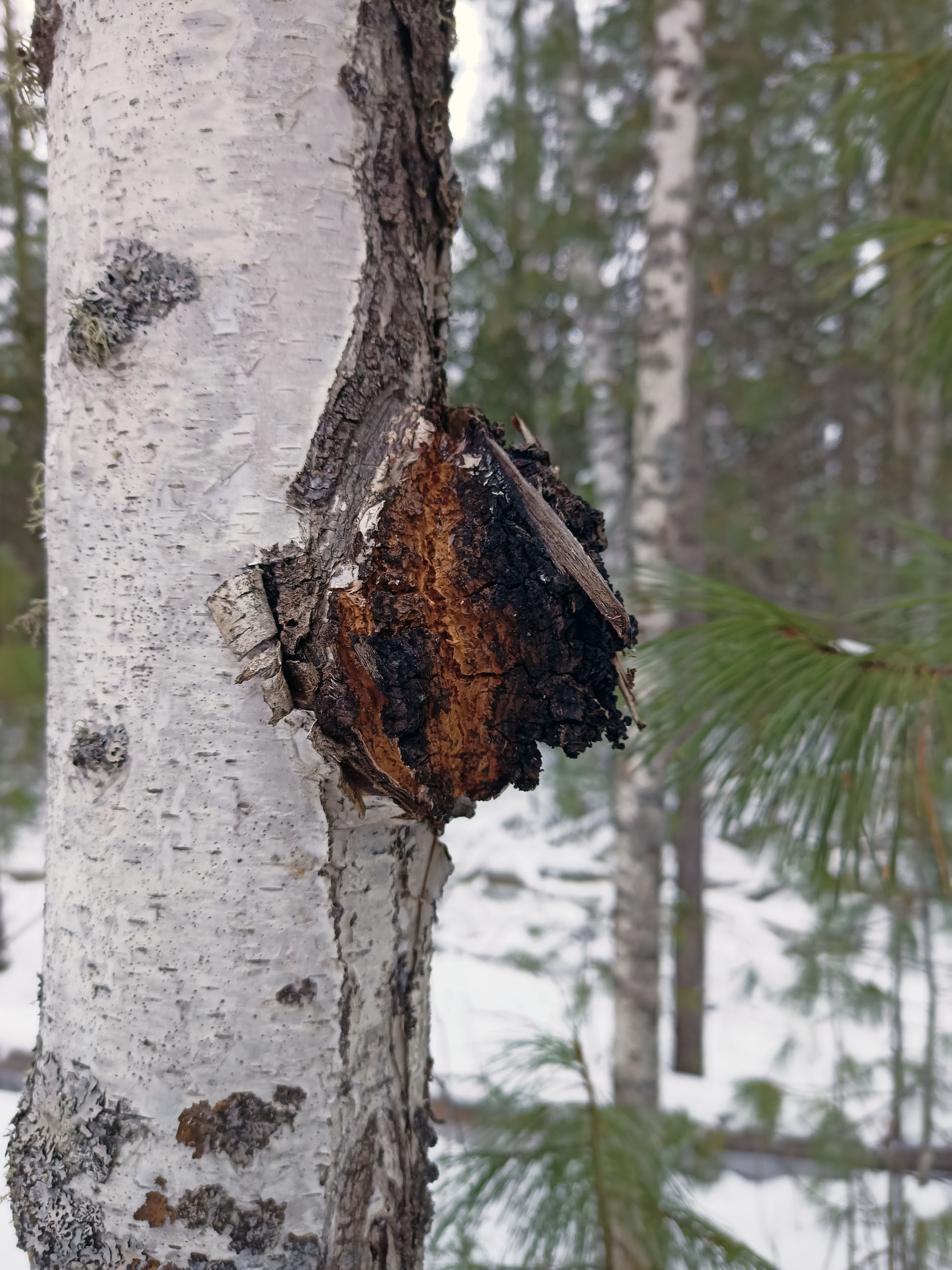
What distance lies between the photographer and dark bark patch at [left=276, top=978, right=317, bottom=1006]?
0.55m

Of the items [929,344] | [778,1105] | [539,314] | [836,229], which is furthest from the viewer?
[836,229]

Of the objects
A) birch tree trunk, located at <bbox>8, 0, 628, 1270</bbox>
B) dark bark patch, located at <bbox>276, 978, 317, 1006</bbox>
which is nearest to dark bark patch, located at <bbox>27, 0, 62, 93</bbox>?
birch tree trunk, located at <bbox>8, 0, 628, 1270</bbox>

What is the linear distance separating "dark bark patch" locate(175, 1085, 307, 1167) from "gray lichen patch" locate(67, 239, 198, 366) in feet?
1.75

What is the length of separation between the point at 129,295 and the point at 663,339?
2.46m

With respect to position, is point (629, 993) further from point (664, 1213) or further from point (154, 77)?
point (154, 77)

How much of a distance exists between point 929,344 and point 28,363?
8.39ft

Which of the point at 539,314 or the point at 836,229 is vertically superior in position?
the point at 836,229

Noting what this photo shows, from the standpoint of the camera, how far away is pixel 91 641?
564mm

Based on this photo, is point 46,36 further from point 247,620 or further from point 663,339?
point 663,339

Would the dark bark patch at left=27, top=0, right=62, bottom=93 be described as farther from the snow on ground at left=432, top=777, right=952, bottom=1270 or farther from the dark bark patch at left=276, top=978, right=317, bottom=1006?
the snow on ground at left=432, top=777, right=952, bottom=1270

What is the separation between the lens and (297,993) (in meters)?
0.55

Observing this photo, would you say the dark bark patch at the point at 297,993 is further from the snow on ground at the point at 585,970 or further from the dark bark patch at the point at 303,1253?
the snow on ground at the point at 585,970

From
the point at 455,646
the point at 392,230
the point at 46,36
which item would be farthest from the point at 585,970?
the point at 46,36

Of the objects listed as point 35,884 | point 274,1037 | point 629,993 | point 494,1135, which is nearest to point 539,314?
point 629,993
